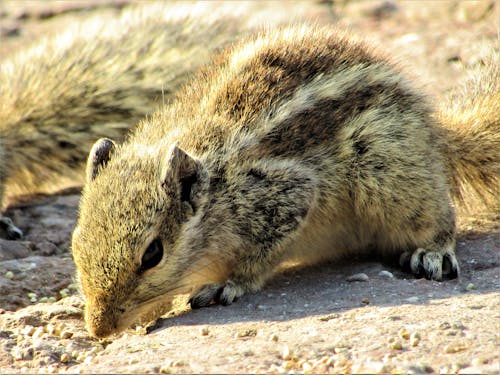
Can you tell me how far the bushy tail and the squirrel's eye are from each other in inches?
82.0

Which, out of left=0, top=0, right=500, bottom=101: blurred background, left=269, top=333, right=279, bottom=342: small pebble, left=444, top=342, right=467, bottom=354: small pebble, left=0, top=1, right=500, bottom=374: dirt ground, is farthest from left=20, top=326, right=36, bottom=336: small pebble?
left=0, top=0, right=500, bottom=101: blurred background

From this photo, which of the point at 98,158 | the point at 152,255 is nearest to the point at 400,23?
the point at 98,158

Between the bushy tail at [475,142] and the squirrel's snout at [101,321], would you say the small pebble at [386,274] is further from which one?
the squirrel's snout at [101,321]

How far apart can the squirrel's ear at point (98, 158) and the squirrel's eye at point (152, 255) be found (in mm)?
592

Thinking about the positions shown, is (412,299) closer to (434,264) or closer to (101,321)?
(434,264)

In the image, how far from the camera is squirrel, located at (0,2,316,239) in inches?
288

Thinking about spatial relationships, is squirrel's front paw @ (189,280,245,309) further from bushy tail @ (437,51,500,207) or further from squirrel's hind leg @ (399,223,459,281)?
bushy tail @ (437,51,500,207)

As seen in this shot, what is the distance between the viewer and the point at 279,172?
5285 mm

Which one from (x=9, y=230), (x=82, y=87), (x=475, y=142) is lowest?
(x=9, y=230)

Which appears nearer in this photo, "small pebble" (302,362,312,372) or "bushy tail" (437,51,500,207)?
"small pebble" (302,362,312,372)

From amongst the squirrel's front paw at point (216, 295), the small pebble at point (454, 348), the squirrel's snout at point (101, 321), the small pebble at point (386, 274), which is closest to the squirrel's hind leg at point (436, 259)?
the small pebble at point (386, 274)

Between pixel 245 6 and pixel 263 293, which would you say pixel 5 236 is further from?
pixel 245 6

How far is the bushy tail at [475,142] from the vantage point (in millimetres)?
5980

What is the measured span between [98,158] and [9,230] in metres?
1.88
